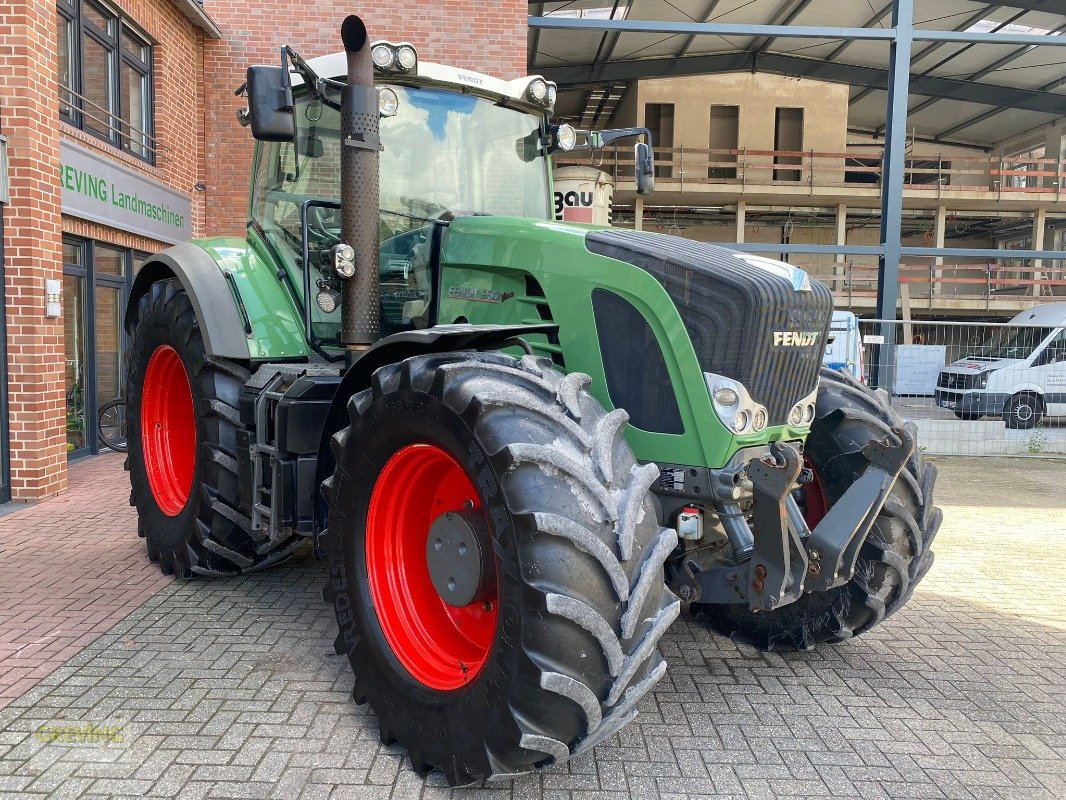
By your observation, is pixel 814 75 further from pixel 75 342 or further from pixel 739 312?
pixel 739 312

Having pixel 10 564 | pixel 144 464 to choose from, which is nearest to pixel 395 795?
pixel 144 464

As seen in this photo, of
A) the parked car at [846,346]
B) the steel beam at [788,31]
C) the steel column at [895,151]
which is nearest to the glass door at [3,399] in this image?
the steel beam at [788,31]

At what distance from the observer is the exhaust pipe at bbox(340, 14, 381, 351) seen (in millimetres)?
3555

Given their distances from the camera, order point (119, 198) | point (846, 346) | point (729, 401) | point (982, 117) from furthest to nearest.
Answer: point (982, 117), point (846, 346), point (119, 198), point (729, 401)

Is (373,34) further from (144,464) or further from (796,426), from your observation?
(796,426)

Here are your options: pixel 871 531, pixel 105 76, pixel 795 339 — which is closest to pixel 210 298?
pixel 795 339

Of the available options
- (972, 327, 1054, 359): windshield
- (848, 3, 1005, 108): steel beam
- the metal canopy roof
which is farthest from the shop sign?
(848, 3, 1005, 108): steel beam

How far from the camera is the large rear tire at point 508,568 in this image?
2455mm

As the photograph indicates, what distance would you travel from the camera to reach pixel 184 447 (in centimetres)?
532

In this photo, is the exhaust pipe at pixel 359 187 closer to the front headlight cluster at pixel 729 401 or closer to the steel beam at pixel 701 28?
Answer: the front headlight cluster at pixel 729 401

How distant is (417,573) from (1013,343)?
35.9 ft

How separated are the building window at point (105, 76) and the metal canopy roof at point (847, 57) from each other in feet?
30.0

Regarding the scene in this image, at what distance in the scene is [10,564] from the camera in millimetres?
5227

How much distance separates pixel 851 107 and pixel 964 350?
61.3 feet
